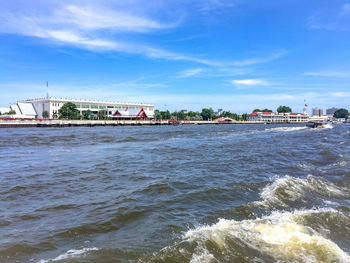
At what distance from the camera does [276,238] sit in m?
5.03

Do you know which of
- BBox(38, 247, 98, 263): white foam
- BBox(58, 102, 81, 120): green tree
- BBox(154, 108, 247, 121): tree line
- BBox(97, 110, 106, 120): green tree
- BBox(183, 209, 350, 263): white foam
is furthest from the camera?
BBox(154, 108, 247, 121): tree line

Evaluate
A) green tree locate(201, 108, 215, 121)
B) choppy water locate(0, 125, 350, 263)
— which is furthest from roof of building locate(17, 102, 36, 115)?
choppy water locate(0, 125, 350, 263)

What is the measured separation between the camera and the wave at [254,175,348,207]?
7.50 meters

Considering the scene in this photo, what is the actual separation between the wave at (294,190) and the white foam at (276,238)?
150cm

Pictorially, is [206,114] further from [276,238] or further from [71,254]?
[71,254]

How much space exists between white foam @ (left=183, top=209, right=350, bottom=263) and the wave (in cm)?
150

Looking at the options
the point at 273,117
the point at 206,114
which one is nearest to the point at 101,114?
the point at 206,114

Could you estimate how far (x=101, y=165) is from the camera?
13.1 m

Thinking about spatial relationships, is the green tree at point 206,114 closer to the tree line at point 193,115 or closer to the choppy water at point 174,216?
the tree line at point 193,115

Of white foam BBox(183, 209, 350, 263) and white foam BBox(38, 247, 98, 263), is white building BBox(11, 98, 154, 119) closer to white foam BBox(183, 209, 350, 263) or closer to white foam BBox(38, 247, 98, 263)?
white foam BBox(183, 209, 350, 263)

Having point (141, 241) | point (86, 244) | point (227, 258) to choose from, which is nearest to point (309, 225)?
point (227, 258)

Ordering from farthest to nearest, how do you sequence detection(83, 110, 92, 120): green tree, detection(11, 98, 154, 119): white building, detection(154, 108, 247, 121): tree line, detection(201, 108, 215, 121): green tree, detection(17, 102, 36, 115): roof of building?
detection(201, 108, 215, 121): green tree, detection(154, 108, 247, 121): tree line, detection(83, 110, 92, 120): green tree, detection(17, 102, 36, 115): roof of building, detection(11, 98, 154, 119): white building

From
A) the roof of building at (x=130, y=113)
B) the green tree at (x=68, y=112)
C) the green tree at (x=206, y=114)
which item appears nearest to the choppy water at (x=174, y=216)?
the green tree at (x=68, y=112)

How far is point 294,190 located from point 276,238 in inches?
154
